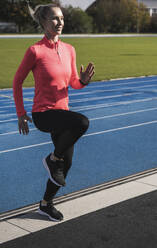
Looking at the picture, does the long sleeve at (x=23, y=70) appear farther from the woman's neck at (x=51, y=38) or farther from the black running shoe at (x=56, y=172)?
the black running shoe at (x=56, y=172)

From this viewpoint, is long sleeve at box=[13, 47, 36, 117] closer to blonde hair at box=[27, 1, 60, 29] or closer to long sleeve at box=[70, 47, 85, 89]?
blonde hair at box=[27, 1, 60, 29]

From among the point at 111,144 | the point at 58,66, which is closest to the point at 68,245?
the point at 58,66

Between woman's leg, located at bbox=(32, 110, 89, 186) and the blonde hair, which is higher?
the blonde hair

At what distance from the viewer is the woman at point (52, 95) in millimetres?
3838

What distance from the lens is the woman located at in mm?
3838

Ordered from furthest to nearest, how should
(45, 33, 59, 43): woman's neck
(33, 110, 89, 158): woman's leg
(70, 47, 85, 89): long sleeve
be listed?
(70, 47, 85, 89): long sleeve → (45, 33, 59, 43): woman's neck → (33, 110, 89, 158): woman's leg

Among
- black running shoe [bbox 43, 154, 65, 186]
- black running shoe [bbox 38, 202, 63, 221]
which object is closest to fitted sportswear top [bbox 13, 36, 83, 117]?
black running shoe [bbox 43, 154, 65, 186]

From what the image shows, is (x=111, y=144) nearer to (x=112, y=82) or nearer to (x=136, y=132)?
(x=136, y=132)

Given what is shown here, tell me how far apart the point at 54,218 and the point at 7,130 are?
470cm

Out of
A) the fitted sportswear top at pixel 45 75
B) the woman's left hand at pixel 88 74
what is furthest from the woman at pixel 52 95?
the woman's left hand at pixel 88 74

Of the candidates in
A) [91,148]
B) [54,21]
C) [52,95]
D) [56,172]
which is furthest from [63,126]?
[91,148]

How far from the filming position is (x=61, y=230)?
151 inches

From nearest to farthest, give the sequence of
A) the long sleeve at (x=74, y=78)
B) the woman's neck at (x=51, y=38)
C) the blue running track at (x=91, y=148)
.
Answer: the woman's neck at (x=51, y=38) < the long sleeve at (x=74, y=78) < the blue running track at (x=91, y=148)

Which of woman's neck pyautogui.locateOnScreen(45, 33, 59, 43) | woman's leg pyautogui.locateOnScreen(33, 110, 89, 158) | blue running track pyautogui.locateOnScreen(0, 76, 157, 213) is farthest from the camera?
blue running track pyautogui.locateOnScreen(0, 76, 157, 213)
